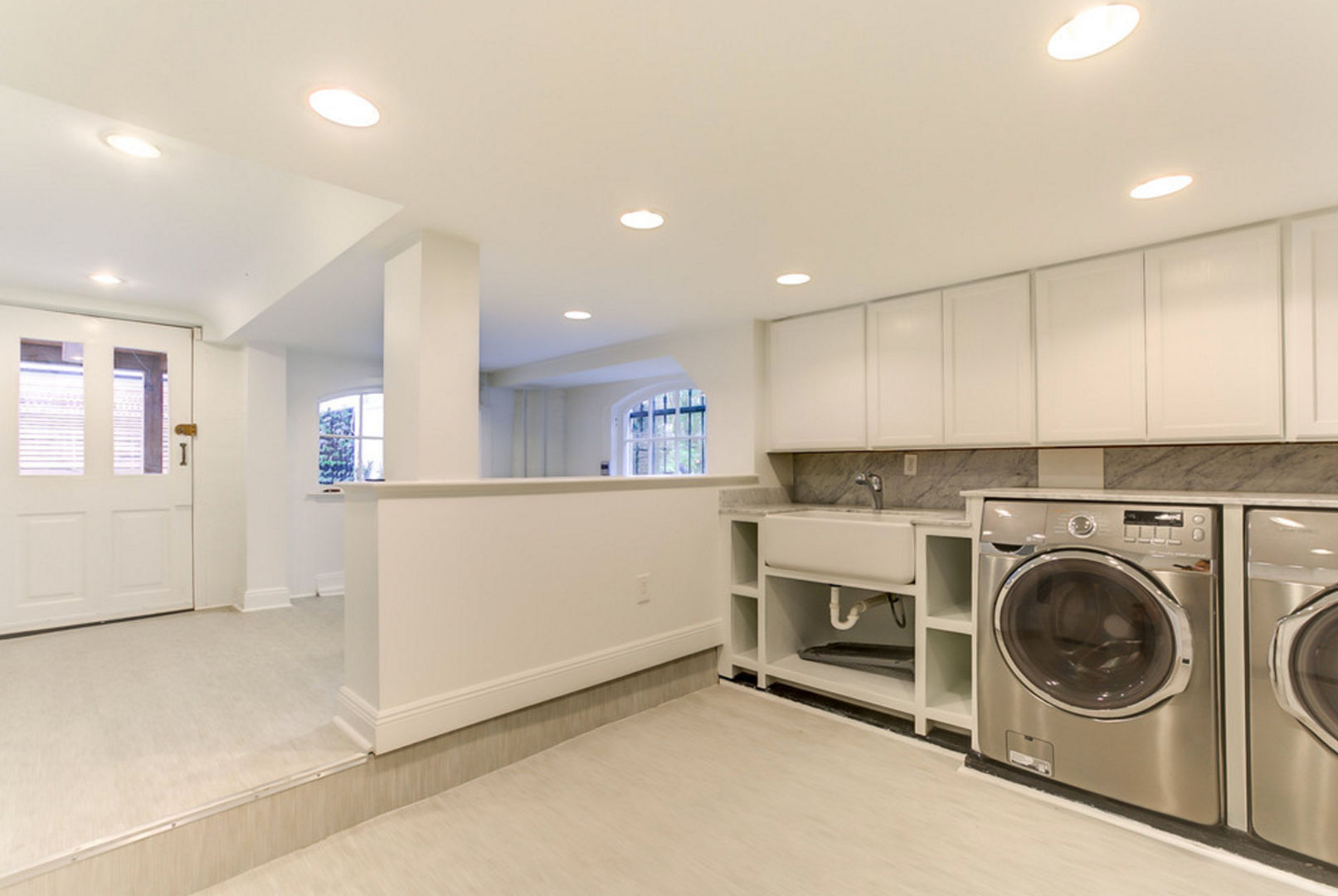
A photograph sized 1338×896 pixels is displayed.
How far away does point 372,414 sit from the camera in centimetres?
527

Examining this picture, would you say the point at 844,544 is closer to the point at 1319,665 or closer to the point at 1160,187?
the point at 1319,665

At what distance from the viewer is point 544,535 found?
2.54m

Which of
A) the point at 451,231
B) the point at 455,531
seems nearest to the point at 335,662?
the point at 455,531

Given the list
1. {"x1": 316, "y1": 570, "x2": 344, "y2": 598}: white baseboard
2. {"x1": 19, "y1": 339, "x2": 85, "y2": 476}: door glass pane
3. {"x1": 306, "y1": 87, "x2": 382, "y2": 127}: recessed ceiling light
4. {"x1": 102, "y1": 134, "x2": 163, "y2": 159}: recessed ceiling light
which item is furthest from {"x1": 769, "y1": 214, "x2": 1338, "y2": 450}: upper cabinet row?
{"x1": 19, "y1": 339, "x2": 85, "y2": 476}: door glass pane

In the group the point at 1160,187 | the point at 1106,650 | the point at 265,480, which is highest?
the point at 1160,187

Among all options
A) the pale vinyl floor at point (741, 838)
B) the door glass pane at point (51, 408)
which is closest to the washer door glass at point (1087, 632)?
the pale vinyl floor at point (741, 838)

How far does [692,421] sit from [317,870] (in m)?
4.26

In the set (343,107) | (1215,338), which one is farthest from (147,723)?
(1215,338)

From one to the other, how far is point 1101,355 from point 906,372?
0.84 metres

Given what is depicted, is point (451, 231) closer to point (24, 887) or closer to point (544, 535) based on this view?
point (544, 535)

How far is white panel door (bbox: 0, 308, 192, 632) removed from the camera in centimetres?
364

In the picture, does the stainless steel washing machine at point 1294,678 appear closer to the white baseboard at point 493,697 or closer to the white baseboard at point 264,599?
the white baseboard at point 493,697

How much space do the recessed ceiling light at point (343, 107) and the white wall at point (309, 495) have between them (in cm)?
366

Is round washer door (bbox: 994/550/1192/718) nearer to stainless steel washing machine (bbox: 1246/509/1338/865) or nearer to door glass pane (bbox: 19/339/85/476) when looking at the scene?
stainless steel washing machine (bbox: 1246/509/1338/865)
